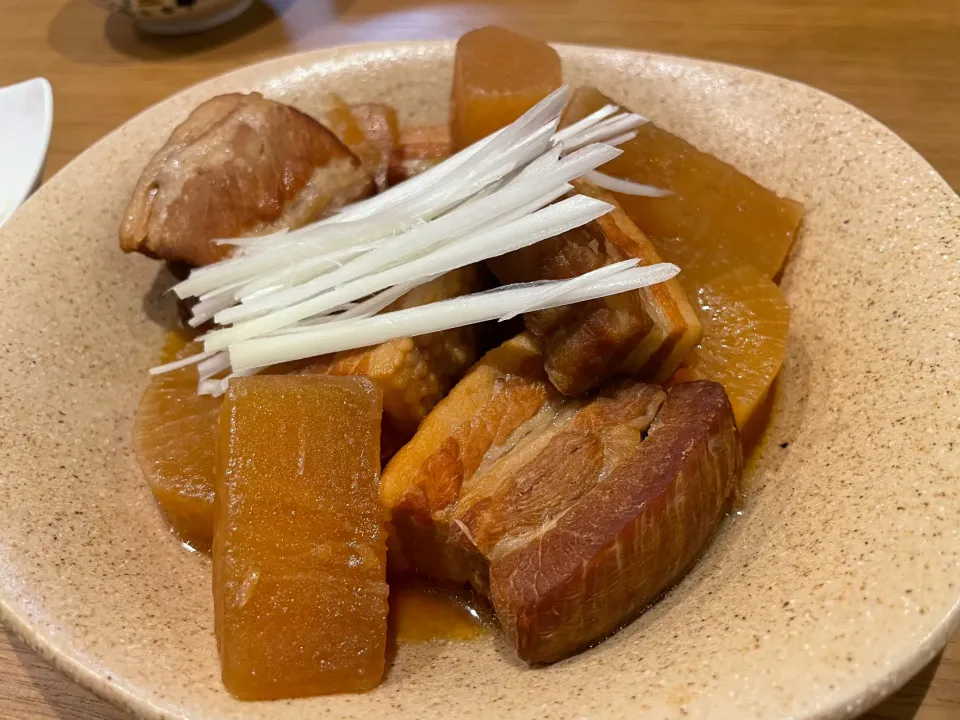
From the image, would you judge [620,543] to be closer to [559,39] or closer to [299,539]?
[299,539]

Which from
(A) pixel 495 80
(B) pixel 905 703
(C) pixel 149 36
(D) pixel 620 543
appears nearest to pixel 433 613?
(D) pixel 620 543

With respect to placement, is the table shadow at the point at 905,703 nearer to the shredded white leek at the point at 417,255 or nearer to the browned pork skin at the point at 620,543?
the browned pork skin at the point at 620,543

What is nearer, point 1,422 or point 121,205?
point 1,422

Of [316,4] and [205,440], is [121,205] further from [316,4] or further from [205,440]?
[316,4]

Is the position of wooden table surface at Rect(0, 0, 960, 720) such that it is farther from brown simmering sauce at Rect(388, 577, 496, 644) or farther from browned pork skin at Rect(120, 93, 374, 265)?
brown simmering sauce at Rect(388, 577, 496, 644)

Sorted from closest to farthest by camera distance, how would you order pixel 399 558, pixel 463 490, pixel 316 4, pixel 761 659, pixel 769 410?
pixel 761 659 < pixel 463 490 < pixel 399 558 < pixel 769 410 < pixel 316 4

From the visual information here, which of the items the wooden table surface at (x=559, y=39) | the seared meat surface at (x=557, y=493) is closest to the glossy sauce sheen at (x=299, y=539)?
the seared meat surface at (x=557, y=493)

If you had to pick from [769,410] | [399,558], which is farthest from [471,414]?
[769,410]
